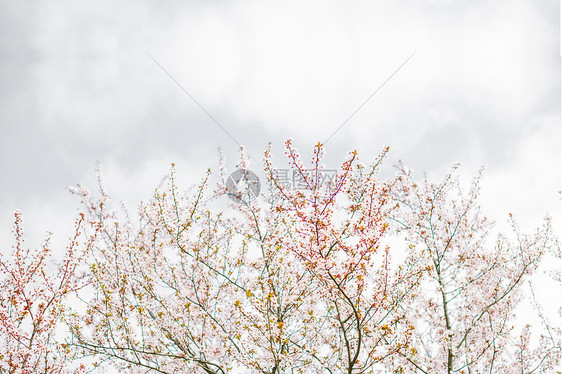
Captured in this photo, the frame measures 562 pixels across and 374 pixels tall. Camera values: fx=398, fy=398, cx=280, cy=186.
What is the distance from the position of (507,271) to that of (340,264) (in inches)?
211

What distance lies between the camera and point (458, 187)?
9453 millimetres

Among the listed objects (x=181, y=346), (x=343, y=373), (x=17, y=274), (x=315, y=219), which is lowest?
(x=343, y=373)

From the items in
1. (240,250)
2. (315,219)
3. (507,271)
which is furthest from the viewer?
(507,271)

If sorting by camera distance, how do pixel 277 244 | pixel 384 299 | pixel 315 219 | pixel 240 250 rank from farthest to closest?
pixel 240 250 → pixel 277 244 → pixel 384 299 → pixel 315 219

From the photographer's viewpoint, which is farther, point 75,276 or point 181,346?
point 75,276

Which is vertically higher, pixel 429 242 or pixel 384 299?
pixel 429 242

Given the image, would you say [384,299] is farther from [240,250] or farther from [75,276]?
[75,276]

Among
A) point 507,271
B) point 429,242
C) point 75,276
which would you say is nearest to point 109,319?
point 75,276

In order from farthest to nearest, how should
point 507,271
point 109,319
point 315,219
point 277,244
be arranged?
1. point 507,271
2. point 277,244
3. point 109,319
4. point 315,219

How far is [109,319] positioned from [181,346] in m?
1.13

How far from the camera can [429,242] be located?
8.69 m

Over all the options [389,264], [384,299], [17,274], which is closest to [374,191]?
[389,264]

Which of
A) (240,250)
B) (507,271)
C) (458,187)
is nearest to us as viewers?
(240,250)

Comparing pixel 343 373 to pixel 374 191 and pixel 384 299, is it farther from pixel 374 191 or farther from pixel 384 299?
pixel 374 191
